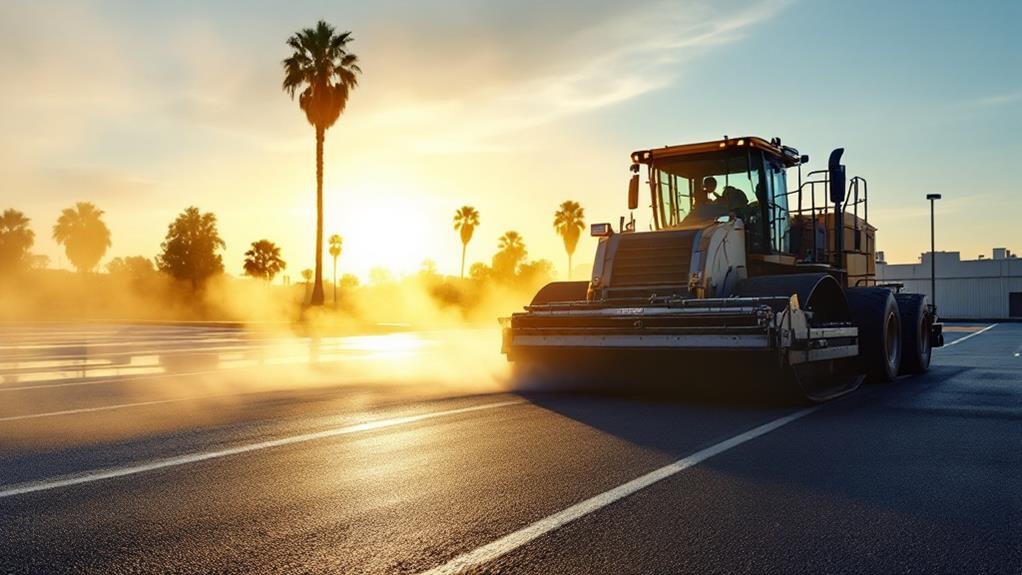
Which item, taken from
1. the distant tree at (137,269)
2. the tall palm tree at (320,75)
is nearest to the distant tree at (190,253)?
the distant tree at (137,269)

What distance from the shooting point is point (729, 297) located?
10.7m

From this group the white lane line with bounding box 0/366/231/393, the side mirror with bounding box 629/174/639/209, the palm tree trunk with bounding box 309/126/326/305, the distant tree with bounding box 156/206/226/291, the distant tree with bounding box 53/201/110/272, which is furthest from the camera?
the distant tree with bounding box 53/201/110/272

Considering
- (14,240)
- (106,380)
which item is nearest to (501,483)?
(106,380)

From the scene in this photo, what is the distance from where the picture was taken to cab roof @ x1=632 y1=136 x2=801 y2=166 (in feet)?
41.0

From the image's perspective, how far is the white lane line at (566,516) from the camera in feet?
13.2

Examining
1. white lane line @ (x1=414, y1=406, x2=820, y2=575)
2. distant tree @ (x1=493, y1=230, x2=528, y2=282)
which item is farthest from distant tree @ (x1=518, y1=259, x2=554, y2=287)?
white lane line @ (x1=414, y1=406, x2=820, y2=575)

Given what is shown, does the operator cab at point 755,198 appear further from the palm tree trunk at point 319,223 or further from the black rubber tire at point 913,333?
the palm tree trunk at point 319,223

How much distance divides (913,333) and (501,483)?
11078 mm

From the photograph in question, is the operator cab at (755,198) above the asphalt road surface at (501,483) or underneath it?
above

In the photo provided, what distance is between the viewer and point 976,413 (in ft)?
31.5

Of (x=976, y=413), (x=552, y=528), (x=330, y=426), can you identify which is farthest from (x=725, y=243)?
(x=552, y=528)

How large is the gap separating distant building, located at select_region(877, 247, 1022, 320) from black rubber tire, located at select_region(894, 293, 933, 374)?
62657 millimetres

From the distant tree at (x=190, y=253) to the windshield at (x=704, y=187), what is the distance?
6500cm

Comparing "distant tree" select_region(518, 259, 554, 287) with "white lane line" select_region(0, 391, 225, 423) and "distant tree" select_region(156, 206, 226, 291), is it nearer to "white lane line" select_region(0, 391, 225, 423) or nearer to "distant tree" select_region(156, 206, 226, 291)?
"distant tree" select_region(156, 206, 226, 291)
